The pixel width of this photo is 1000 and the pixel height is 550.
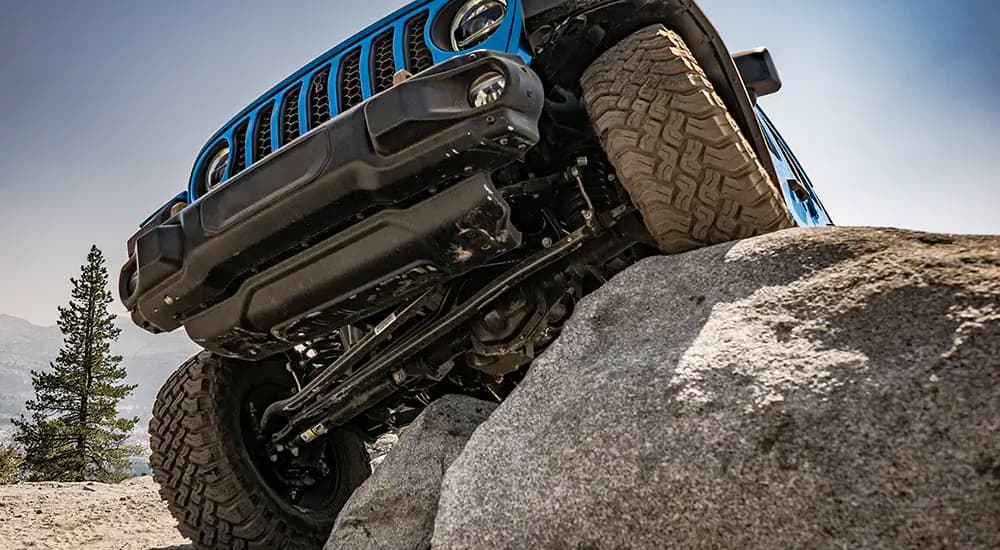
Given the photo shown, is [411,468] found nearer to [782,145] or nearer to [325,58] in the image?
[325,58]

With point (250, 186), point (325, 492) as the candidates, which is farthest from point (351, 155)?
point (325, 492)

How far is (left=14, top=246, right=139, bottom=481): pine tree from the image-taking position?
83.5 feet

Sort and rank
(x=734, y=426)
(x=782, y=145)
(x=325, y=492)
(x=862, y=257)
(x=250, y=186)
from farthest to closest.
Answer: (x=782, y=145)
(x=325, y=492)
(x=250, y=186)
(x=862, y=257)
(x=734, y=426)

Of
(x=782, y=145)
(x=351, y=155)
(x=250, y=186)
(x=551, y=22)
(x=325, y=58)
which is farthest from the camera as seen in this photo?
(x=782, y=145)

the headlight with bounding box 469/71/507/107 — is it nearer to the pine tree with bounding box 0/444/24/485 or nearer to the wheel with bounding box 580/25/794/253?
the wheel with bounding box 580/25/794/253

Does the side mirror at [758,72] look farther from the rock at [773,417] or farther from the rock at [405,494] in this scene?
the rock at [405,494]

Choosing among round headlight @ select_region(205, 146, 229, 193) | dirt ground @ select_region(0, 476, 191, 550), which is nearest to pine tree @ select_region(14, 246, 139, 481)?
dirt ground @ select_region(0, 476, 191, 550)

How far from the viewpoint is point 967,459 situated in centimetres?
122

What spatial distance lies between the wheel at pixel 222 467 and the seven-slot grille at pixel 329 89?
118 cm

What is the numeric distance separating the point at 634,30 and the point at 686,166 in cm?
80

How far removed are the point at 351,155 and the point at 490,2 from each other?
106 centimetres

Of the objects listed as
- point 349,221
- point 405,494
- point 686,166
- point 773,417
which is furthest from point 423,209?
point 773,417

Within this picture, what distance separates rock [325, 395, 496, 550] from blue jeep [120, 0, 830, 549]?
0.44m

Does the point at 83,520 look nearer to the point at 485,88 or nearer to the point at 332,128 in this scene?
the point at 332,128
